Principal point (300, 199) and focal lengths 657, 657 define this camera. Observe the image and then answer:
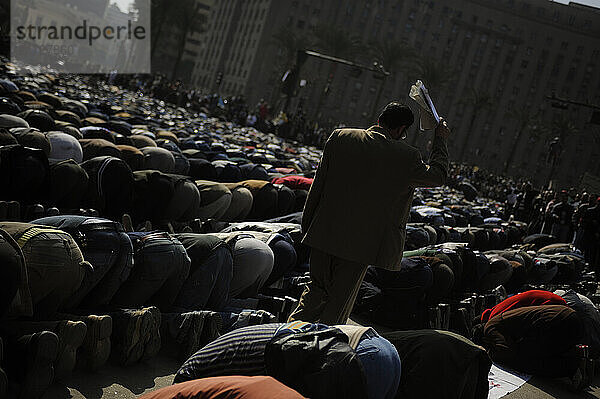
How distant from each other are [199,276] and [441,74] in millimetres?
63191

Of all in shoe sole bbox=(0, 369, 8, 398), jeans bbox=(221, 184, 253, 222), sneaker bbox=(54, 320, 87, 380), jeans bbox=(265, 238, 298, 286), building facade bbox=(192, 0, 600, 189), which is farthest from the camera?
building facade bbox=(192, 0, 600, 189)

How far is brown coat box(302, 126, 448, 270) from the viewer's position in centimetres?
419

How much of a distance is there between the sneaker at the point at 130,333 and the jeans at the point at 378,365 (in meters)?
1.96

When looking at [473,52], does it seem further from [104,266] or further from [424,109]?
[104,266]

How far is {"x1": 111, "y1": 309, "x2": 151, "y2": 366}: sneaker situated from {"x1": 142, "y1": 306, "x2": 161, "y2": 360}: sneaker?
0.08 feet

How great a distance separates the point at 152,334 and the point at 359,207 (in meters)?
1.69

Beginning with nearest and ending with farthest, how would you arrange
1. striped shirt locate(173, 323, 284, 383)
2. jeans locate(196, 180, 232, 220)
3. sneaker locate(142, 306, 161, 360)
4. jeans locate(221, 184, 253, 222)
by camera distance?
striped shirt locate(173, 323, 284, 383) → sneaker locate(142, 306, 161, 360) → jeans locate(196, 180, 232, 220) → jeans locate(221, 184, 253, 222)

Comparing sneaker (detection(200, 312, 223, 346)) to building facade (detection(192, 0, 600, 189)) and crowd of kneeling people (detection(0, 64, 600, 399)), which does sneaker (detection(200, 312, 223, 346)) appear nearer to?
crowd of kneeling people (detection(0, 64, 600, 399))

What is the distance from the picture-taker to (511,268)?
927 cm

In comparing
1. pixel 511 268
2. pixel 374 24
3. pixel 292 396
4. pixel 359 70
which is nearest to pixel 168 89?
pixel 359 70

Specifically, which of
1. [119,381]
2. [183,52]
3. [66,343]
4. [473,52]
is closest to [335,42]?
[473,52]

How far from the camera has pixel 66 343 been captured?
150 inches

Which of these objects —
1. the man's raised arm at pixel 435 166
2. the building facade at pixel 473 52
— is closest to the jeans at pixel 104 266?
the man's raised arm at pixel 435 166

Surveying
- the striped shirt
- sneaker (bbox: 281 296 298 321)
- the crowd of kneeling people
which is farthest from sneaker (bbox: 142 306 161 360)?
the striped shirt
